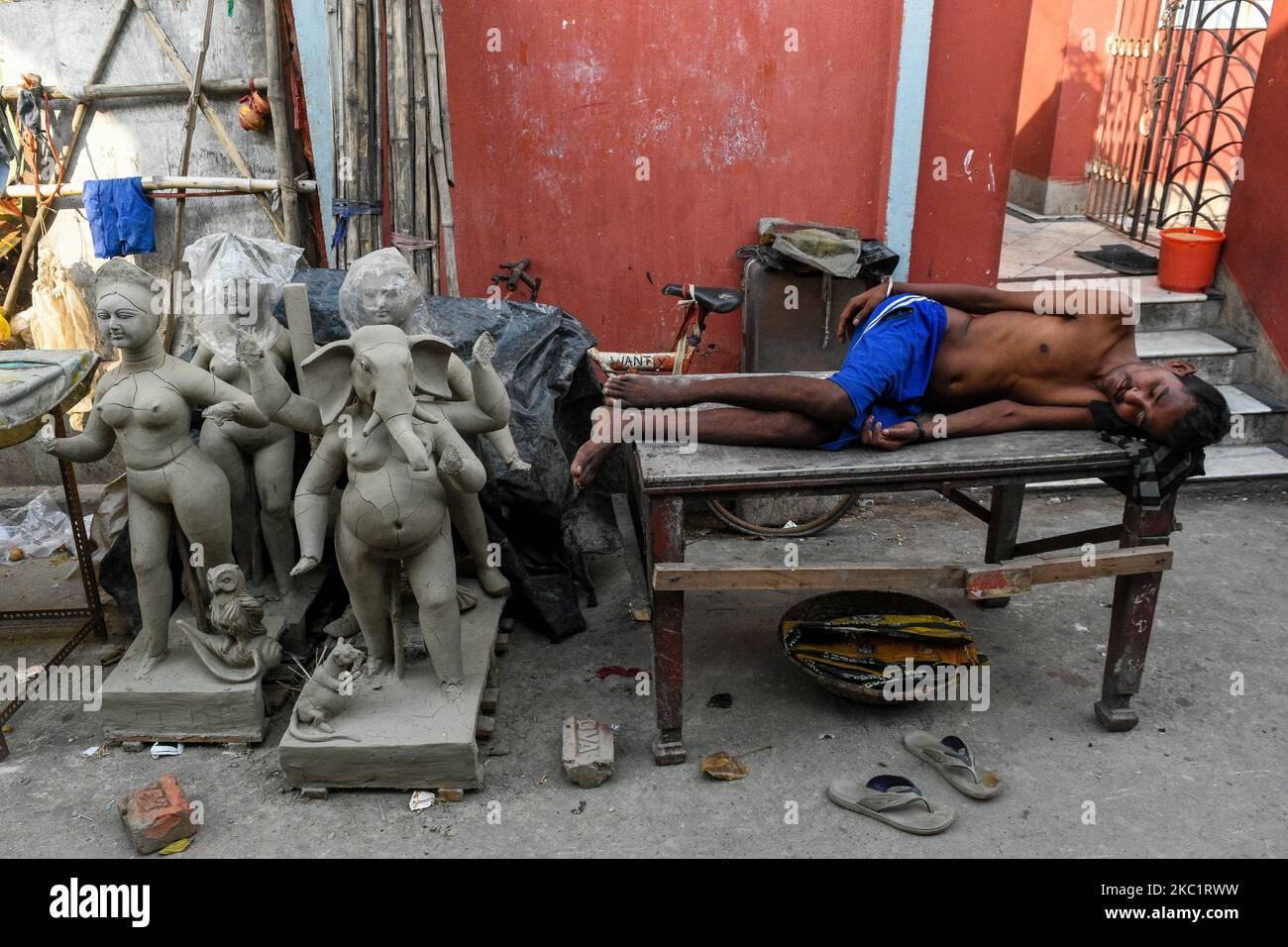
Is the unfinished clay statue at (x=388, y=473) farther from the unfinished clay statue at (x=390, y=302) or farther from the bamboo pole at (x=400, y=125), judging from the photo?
the bamboo pole at (x=400, y=125)

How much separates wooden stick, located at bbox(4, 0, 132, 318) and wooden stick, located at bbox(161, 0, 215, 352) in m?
0.50

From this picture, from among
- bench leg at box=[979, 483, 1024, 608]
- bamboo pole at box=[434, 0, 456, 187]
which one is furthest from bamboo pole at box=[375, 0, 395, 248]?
bench leg at box=[979, 483, 1024, 608]

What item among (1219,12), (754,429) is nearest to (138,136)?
(754,429)

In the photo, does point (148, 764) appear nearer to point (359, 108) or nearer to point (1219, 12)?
point (359, 108)

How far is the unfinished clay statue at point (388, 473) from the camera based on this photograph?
134 inches

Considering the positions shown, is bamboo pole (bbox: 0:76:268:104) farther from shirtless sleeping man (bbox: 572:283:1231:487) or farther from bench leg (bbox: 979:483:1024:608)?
bench leg (bbox: 979:483:1024:608)

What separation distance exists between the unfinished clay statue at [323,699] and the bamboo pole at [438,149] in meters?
2.45

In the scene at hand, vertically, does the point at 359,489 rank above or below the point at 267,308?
below

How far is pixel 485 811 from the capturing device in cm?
363

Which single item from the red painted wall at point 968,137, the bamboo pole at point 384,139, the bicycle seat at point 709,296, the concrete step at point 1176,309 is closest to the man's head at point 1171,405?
the bicycle seat at point 709,296

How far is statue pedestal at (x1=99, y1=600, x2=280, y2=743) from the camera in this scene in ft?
12.9

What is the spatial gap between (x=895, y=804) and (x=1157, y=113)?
7278 mm

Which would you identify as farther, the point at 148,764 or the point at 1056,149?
the point at 1056,149

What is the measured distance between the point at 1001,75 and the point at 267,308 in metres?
4.56
